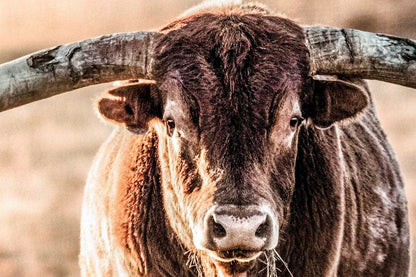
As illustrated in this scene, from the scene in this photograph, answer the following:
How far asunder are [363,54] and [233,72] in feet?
2.93

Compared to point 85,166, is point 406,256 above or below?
below

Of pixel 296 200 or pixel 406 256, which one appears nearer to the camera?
pixel 296 200

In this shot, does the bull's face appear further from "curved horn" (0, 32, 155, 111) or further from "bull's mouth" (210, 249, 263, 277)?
"curved horn" (0, 32, 155, 111)

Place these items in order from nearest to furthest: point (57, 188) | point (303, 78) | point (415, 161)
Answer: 1. point (303, 78)
2. point (57, 188)
3. point (415, 161)

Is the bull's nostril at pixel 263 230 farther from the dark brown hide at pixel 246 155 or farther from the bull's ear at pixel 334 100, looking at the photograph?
the bull's ear at pixel 334 100

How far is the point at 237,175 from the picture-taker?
614 centimetres

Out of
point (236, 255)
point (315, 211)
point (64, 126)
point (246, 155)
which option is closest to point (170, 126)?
point (246, 155)

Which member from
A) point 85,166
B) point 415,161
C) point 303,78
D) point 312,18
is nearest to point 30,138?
point 85,166

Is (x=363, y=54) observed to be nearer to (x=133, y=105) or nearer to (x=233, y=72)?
(x=233, y=72)

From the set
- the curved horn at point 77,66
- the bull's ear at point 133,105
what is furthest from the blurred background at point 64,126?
the curved horn at point 77,66

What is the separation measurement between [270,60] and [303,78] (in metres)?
0.28

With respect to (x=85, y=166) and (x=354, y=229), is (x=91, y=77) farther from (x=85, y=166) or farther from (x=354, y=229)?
(x=85, y=166)

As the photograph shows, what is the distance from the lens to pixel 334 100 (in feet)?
22.4

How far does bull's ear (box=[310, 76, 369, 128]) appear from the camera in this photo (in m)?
6.79
